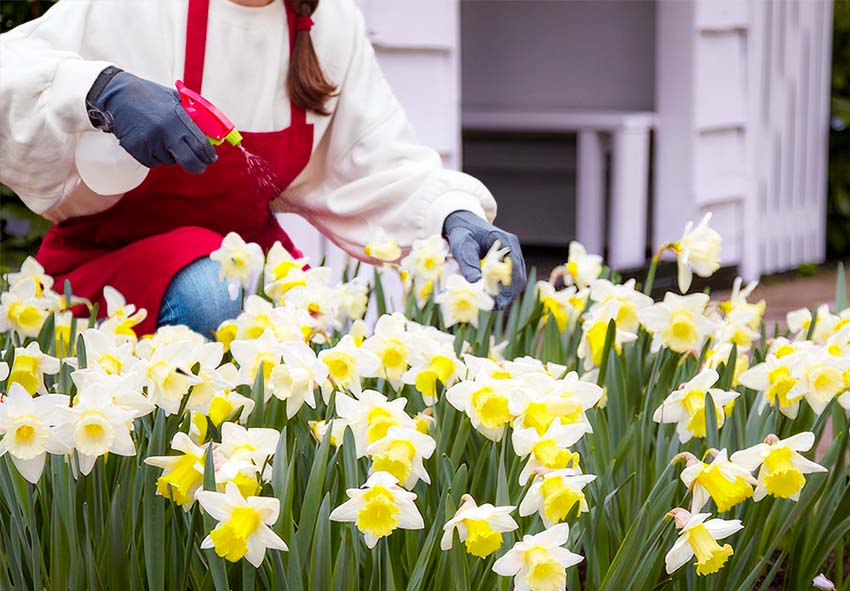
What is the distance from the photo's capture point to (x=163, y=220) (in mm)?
1876

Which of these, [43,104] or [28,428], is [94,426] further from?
[43,104]

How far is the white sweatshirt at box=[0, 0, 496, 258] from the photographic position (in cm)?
157

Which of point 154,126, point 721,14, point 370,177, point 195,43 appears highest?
point 721,14

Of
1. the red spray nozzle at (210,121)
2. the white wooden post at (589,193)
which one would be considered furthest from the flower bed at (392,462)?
the white wooden post at (589,193)

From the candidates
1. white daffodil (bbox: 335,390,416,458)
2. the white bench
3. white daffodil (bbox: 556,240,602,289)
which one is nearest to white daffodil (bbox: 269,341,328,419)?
white daffodil (bbox: 335,390,416,458)

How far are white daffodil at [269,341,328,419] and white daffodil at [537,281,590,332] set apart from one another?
679 millimetres

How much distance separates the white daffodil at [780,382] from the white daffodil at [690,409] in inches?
2.8

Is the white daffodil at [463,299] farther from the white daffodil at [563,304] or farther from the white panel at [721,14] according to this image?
the white panel at [721,14]

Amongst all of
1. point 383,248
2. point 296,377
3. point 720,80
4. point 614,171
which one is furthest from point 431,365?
point 720,80

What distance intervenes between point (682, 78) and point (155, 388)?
381 centimetres

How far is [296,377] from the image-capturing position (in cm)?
125

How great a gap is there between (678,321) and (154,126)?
0.70 m

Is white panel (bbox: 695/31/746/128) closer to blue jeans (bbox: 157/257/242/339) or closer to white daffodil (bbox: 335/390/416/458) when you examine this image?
blue jeans (bbox: 157/257/242/339)

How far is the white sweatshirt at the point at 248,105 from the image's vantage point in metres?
1.57
